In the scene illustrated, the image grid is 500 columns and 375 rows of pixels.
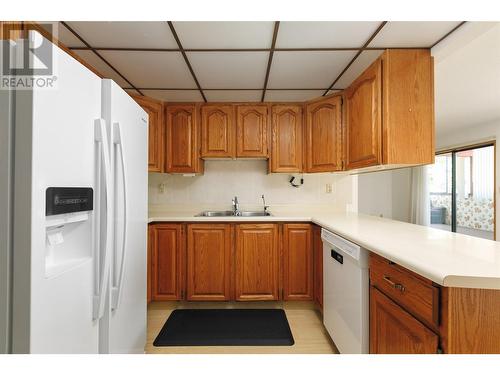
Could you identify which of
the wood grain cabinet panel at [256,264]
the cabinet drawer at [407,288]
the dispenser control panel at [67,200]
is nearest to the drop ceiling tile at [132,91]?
the wood grain cabinet panel at [256,264]

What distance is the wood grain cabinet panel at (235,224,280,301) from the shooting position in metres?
2.41

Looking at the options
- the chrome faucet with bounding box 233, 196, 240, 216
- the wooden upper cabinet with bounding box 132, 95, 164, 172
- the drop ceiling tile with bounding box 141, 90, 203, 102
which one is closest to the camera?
the drop ceiling tile with bounding box 141, 90, 203, 102

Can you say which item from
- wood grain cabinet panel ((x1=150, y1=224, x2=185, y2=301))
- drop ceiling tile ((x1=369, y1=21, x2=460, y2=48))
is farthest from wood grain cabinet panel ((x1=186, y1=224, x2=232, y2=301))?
drop ceiling tile ((x1=369, y1=21, x2=460, y2=48))

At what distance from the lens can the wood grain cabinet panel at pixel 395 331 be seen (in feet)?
3.12

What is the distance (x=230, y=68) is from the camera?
2.05 metres

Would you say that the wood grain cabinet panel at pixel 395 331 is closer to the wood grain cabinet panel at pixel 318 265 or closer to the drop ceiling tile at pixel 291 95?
the wood grain cabinet panel at pixel 318 265

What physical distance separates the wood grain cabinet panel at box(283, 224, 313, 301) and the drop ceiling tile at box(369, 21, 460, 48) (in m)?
1.57

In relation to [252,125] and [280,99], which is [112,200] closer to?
[252,125]

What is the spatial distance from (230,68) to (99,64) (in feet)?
3.39

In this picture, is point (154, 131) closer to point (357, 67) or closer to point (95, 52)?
point (95, 52)

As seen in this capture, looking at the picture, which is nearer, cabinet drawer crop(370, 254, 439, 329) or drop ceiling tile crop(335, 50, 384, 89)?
cabinet drawer crop(370, 254, 439, 329)

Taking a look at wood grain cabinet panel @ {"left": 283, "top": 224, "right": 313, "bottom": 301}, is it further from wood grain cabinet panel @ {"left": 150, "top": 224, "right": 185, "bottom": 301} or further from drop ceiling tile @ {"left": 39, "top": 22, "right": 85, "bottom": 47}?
drop ceiling tile @ {"left": 39, "top": 22, "right": 85, "bottom": 47}

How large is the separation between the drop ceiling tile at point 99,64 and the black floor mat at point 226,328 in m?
2.17

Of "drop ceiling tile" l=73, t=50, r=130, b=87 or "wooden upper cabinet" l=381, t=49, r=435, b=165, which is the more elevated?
"drop ceiling tile" l=73, t=50, r=130, b=87
